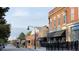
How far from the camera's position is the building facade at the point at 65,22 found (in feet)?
15.2

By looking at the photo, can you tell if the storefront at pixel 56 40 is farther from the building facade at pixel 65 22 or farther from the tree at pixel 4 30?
the tree at pixel 4 30

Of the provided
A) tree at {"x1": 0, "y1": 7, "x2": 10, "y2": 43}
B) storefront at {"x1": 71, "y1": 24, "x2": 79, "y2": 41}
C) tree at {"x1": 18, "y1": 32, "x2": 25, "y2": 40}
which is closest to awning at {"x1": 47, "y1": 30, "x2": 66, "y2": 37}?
storefront at {"x1": 71, "y1": 24, "x2": 79, "y2": 41}

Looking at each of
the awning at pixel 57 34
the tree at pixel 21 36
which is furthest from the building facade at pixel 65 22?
the tree at pixel 21 36

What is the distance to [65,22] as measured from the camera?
4840 mm

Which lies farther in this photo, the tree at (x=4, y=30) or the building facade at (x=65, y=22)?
the building facade at (x=65, y=22)

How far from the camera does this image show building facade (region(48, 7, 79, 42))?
464 cm

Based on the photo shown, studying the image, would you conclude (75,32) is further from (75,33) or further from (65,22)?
(65,22)

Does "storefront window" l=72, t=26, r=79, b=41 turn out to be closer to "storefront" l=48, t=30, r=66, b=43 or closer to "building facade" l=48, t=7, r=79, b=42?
"building facade" l=48, t=7, r=79, b=42

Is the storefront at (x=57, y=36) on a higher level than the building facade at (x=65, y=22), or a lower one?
lower

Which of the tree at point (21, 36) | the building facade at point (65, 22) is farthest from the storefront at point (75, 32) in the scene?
the tree at point (21, 36)

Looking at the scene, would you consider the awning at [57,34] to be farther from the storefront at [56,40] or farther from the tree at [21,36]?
the tree at [21,36]

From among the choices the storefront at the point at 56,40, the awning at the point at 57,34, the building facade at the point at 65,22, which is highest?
the building facade at the point at 65,22
